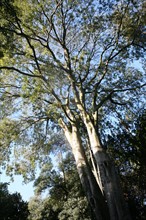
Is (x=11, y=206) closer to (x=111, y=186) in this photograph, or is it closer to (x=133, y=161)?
(x=133, y=161)

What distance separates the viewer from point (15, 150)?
11.8 metres

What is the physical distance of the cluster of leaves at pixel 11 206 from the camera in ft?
64.1

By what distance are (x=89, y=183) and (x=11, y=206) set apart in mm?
15389

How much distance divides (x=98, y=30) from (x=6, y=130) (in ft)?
21.5

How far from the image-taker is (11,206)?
20062 mm

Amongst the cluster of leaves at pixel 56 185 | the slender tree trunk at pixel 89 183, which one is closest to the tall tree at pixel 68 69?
the slender tree trunk at pixel 89 183

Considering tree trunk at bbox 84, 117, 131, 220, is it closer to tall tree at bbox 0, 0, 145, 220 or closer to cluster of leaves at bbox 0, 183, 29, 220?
tall tree at bbox 0, 0, 145, 220

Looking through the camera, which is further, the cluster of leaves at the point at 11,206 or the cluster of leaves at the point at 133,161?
the cluster of leaves at the point at 11,206

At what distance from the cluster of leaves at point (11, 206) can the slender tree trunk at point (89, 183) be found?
1425 centimetres

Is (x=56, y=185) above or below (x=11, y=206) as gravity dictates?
above

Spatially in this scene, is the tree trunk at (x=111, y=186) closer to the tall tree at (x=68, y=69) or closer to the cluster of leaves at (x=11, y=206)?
the tall tree at (x=68, y=69)

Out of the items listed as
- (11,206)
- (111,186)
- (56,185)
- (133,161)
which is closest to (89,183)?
(111,186)

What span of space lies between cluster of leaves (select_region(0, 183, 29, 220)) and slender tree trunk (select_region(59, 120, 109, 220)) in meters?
14.2

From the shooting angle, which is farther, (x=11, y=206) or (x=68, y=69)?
(x=11, y=206)
